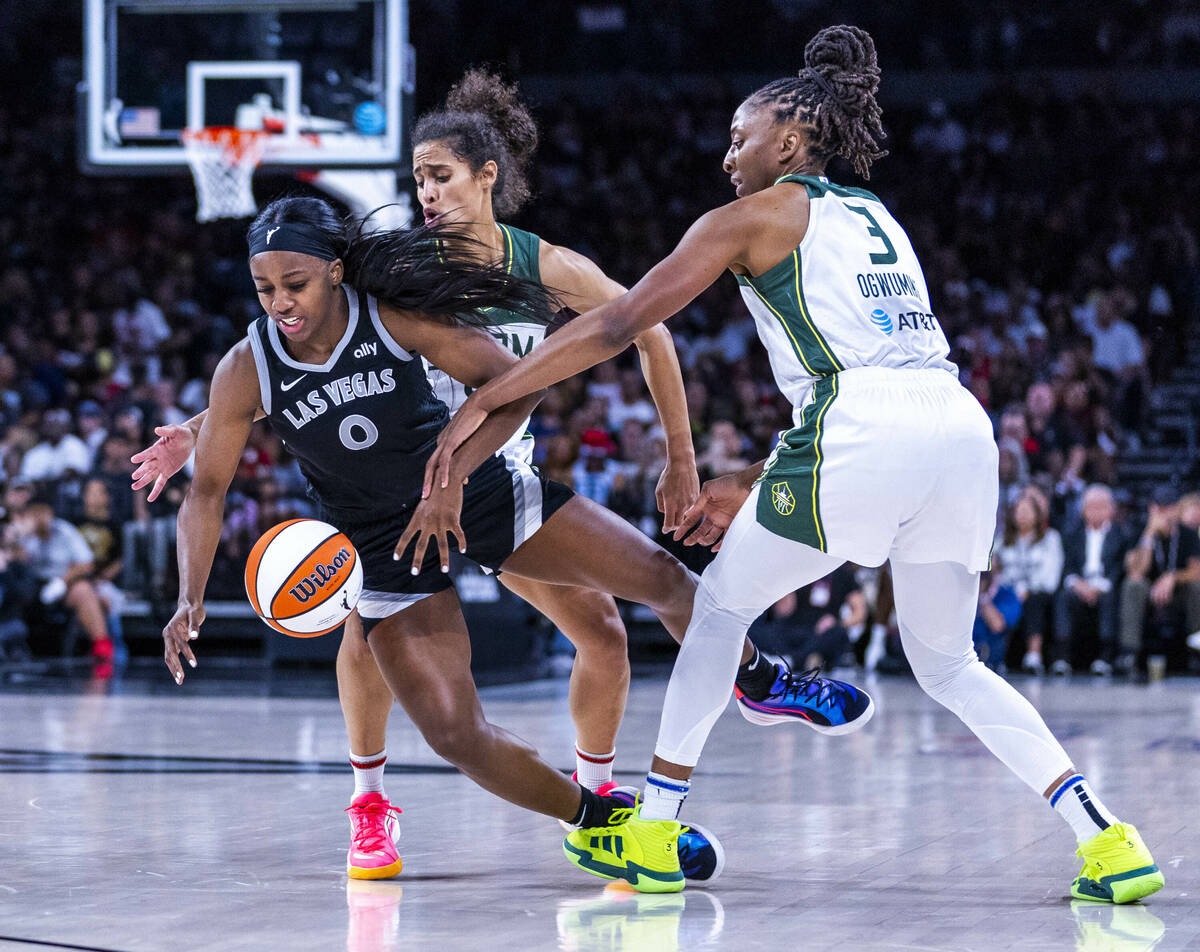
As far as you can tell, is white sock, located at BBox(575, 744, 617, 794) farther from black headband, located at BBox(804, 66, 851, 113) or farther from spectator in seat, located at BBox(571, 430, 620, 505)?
spectator in seat, located at BBox(571, 430, 620, 505)

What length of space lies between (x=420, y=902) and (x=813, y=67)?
2324 millimetres

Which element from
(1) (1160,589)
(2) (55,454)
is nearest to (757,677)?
(1) (1160,589)

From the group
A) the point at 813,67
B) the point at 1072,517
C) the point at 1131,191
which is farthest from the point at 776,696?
the point at 1131,191

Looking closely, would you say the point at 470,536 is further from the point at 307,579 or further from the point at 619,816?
the point at 619,816

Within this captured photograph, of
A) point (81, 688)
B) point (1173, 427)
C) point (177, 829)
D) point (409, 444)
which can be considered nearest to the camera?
point (409, 444)

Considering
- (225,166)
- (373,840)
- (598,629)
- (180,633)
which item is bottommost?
(373,840)

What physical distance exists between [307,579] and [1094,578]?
8.37 meters

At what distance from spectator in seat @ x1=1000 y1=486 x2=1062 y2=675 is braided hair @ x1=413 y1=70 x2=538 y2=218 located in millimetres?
6803

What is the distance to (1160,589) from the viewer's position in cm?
1093

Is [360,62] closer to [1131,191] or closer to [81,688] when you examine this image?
[81,688]

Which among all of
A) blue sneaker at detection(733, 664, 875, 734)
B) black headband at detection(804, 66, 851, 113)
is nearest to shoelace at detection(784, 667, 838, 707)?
blue sneaker at detection(733, 664, 875, 734)

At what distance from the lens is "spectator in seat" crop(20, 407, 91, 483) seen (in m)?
12.6

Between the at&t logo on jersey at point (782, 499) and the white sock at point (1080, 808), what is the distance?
0.99m

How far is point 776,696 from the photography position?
13.9 feet
